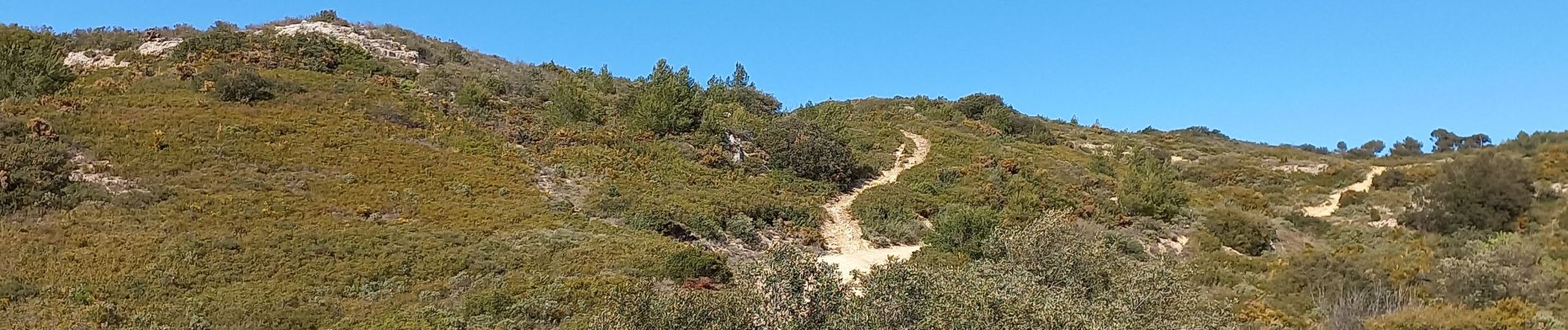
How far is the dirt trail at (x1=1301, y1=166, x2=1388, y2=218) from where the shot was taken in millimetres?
36531

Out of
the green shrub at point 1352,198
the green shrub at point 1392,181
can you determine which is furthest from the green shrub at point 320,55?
the green shrub at point 1392,181

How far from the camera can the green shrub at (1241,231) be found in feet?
93.0

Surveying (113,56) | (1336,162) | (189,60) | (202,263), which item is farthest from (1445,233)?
(113,56)

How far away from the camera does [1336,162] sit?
47.2 m

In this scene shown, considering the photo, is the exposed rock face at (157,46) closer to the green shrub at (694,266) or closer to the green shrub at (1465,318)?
the green shrub at (694,266)

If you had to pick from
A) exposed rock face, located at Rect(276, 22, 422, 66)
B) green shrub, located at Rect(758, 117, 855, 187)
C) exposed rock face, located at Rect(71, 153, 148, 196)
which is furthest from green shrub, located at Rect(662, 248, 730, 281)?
exposed rock face, located at Rect(276, 22, 422, 66)

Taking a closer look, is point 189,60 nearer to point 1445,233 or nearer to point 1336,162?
point 1445,233

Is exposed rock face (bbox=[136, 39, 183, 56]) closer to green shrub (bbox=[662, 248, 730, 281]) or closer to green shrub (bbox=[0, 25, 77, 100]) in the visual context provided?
green shrub (bbox=[0, 25, 77, 100])

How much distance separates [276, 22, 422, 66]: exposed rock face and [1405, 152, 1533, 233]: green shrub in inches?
1595

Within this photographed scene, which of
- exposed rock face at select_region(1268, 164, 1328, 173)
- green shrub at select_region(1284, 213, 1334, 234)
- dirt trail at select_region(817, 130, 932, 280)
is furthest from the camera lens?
exposed rock face at select_region(1268, 164, 1328, 173)

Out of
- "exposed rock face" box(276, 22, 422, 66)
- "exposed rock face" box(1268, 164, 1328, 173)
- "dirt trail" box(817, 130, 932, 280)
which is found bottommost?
"dirt trail" box(817, 130, 932, 280)

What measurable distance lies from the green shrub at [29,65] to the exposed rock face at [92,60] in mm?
335

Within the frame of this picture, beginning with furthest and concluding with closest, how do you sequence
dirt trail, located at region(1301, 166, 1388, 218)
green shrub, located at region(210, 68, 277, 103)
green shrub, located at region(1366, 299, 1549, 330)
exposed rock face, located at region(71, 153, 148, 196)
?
1. dirt trail, located at region(1301, 166, 1388, 218)
2. green shrub, located at region(210, 68, 277, 103)
3. exposed rock face, located at region(71, 153, 148, 196)
4. green shrub, located at region(1366, 299, 1549, 330)

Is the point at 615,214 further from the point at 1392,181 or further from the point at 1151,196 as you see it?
the point at 1392,181
